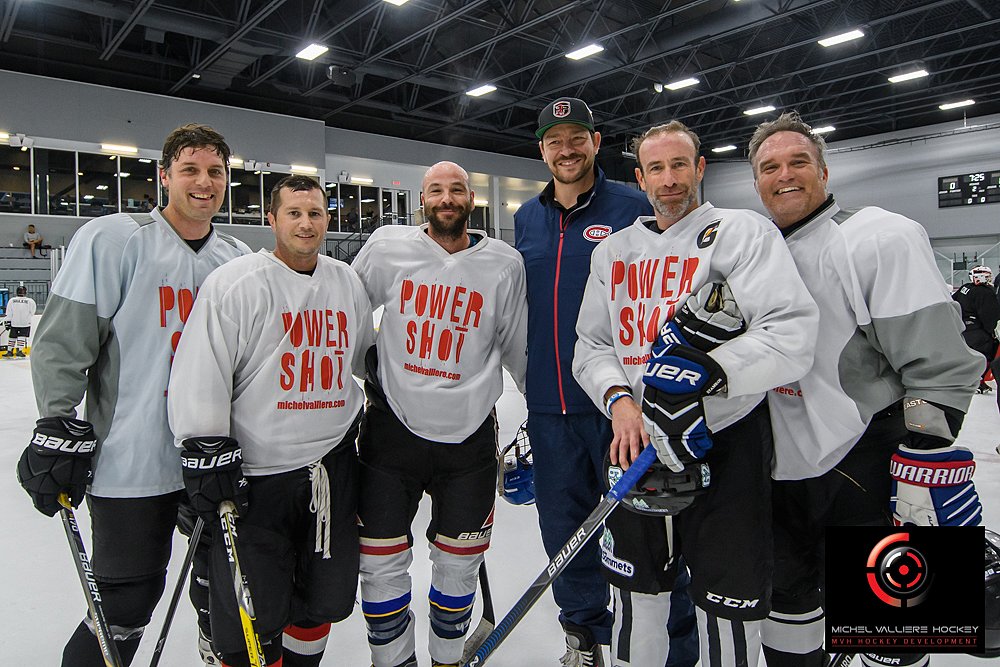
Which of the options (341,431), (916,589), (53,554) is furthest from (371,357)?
(53,554)

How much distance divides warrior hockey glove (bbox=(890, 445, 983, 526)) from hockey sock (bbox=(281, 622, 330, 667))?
157 centimetres

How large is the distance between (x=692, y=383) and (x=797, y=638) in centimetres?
81

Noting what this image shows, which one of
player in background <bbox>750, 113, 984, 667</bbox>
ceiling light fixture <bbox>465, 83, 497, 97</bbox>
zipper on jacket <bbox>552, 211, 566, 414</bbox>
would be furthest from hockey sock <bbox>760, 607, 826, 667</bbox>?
ceiling light fixture <bbox>465, 83, 497, 97</bbox>

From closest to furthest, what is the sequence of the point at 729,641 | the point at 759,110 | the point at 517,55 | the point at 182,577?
1. the point at 729,641
2. the point at 182,577
3. the point at 517,55
4. the point at 759,110

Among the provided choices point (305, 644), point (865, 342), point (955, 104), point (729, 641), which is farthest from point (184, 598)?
point (955, 104)

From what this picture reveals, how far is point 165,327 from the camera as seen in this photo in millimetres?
1753

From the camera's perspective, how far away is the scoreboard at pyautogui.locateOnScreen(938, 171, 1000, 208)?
50.3 ft

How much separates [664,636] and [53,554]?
279 cm

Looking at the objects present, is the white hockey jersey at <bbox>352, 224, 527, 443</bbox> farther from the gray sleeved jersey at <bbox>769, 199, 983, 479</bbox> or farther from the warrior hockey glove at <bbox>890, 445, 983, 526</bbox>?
the warrior hockey glove at <bbox>890, 445, 983, 526</bbox>

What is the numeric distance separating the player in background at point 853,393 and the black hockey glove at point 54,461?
177 centimetres

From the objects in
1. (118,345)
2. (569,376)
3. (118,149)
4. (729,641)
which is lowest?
(729,641)

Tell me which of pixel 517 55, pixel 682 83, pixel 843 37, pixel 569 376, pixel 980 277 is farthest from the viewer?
pixel 682 83

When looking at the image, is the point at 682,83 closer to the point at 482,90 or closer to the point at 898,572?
the point at 482,90

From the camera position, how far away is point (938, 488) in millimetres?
1450
